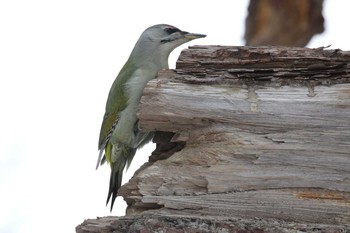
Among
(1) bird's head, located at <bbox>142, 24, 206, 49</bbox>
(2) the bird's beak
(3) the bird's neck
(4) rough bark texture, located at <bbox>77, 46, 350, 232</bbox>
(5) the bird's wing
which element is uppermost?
(1) bird's head, located at <bbox>142, 24, 206, 49</bbox>

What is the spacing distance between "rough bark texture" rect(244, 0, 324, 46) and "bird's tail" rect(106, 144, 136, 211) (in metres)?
3.64

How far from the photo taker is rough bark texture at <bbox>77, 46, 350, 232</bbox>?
124 inches

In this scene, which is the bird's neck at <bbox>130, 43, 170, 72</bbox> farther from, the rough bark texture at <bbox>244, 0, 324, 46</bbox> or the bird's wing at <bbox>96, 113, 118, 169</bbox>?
the rough bark texture at <bbox>244, 0, 324, 46</bbox>

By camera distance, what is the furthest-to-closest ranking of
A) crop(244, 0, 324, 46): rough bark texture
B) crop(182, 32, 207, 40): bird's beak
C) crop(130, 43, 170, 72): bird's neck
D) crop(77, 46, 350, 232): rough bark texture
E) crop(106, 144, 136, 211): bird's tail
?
crop(106, 144, 136, 211): bird's tail → crop(130, 43, 170, 72): bird's neck → crop(182, 32, 207, 40): bird's beak → crop(77, 46, 350, 232): rough bark texture → crop(244, 0, 324, 46): rough bark texture

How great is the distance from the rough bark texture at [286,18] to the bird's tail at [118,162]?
3.64 m

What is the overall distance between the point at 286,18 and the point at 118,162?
3908 millimetres

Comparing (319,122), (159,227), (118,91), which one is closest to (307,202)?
(319,122)

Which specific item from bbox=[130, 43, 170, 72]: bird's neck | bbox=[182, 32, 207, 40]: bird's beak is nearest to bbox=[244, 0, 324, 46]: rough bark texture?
bbox=[182, 32, 207, 40]: bird's beak

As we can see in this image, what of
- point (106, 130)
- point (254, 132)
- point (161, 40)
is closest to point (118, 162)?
point (106, 130)

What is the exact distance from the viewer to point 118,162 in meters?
5.96

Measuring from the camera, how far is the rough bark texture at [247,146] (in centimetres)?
314

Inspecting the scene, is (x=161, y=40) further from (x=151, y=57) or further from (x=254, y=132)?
(x=254, y=132)

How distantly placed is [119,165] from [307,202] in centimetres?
303

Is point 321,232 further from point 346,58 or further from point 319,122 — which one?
point 346,58
